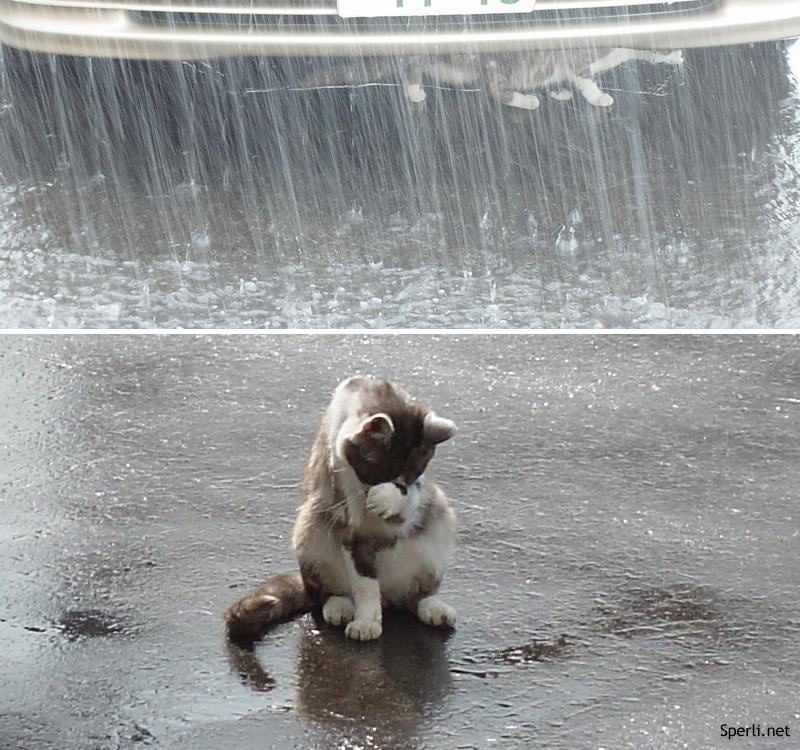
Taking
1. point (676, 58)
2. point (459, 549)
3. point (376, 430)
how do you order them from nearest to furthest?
point (376, 430) → point (459, 549) → point (676, 58)

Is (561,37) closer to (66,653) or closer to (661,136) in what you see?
(661,136)

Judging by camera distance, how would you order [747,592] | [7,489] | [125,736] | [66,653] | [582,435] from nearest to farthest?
[125,736]
[66,653]
[747,592]
[7,489]
[582,435]

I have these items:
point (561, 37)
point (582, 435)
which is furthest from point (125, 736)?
point (561, 37)

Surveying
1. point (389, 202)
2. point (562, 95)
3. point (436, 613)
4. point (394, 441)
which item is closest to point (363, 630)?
point (436, 613)

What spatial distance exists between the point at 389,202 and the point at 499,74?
868 mm

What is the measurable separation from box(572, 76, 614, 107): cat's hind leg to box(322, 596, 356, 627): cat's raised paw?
3.06 m

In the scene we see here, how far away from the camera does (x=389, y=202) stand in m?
5.83

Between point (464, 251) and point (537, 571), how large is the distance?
59.5 inches

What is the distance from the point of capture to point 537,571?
4.43 meters

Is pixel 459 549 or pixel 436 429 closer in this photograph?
pixel 436 429

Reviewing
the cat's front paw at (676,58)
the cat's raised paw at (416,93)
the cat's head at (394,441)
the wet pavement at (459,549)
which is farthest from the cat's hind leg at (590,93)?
the cat's head at (394,441)

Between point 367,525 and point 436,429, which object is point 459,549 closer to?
point 367,525

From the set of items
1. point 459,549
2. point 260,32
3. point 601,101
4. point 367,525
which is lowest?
point 459,549

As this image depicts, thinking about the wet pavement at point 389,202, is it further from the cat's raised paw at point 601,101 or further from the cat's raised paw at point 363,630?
the cat's raised paw at point 363,630
